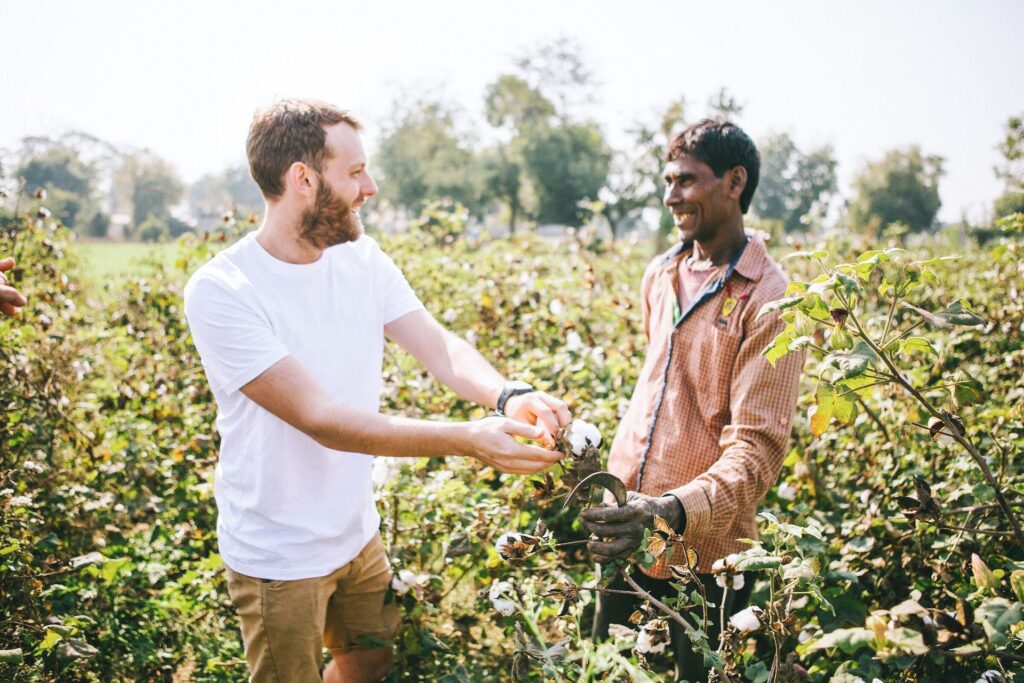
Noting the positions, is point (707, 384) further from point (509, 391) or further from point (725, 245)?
point (509, 391)

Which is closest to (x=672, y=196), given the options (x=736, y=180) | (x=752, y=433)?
(x=736, y=180)

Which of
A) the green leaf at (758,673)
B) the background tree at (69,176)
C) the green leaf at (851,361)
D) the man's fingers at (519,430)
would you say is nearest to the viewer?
the green leaf at (851,361)

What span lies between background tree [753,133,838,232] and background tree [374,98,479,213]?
3411 centimetres

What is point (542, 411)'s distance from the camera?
1.74 m

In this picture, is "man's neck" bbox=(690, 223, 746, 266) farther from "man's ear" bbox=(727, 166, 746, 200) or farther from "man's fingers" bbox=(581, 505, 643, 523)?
"man's fingers" bbox=(581, 505, 643, 523)

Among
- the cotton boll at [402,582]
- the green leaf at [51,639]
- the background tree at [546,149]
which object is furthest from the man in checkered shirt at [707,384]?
the background tree at [546,149]

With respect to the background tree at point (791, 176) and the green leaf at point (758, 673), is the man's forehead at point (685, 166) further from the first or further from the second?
the background tree at point (791, 176)

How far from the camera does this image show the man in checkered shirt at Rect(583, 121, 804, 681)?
1.77 m

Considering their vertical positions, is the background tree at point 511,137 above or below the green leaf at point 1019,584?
above

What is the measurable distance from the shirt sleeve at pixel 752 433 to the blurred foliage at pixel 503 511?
19 centimetres

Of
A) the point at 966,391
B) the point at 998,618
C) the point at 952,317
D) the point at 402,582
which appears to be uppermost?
the point at 952,317

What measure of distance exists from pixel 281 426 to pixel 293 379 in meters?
0.26

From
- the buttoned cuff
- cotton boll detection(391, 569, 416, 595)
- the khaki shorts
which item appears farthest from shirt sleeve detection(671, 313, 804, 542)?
the khaki shorts

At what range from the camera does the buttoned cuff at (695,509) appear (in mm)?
1633
